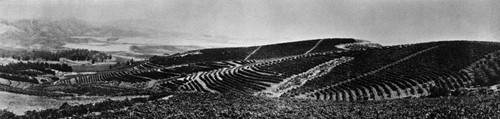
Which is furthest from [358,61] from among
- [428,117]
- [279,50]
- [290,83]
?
[428,117]

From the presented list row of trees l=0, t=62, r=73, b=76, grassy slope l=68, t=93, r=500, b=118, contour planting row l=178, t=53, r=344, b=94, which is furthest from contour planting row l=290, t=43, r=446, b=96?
row of trees l=0, t=62, r=73, b=76

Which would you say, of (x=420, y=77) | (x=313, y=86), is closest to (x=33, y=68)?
(x=313, y=86)

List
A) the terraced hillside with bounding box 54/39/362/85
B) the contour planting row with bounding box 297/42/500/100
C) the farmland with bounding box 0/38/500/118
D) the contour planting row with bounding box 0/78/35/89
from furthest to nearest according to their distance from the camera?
the terraced hillside with bounding box 54/39/362/85, the contour planting row with bounding box 0/78/35/89, the contour planting row with bounding box 297/42/500/100, the farmland with bounding box 0/38/500/118

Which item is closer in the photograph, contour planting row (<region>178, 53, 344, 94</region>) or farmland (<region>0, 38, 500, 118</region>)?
farmland (<region>0, 38, 500, 118</region>)

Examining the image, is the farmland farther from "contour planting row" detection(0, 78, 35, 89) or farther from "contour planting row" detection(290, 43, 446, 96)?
"contour planting row" detection(0, 78, 35, 89)

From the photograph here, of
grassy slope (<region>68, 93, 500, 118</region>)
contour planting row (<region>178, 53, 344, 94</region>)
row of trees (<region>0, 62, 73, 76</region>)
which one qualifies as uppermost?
grassy slope (<region>68, 93, 500, 118</region>)

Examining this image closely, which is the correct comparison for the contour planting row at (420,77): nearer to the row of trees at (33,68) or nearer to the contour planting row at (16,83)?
the contour planting row at (16,83)

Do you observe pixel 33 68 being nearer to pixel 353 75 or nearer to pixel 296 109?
pixel 353 75
